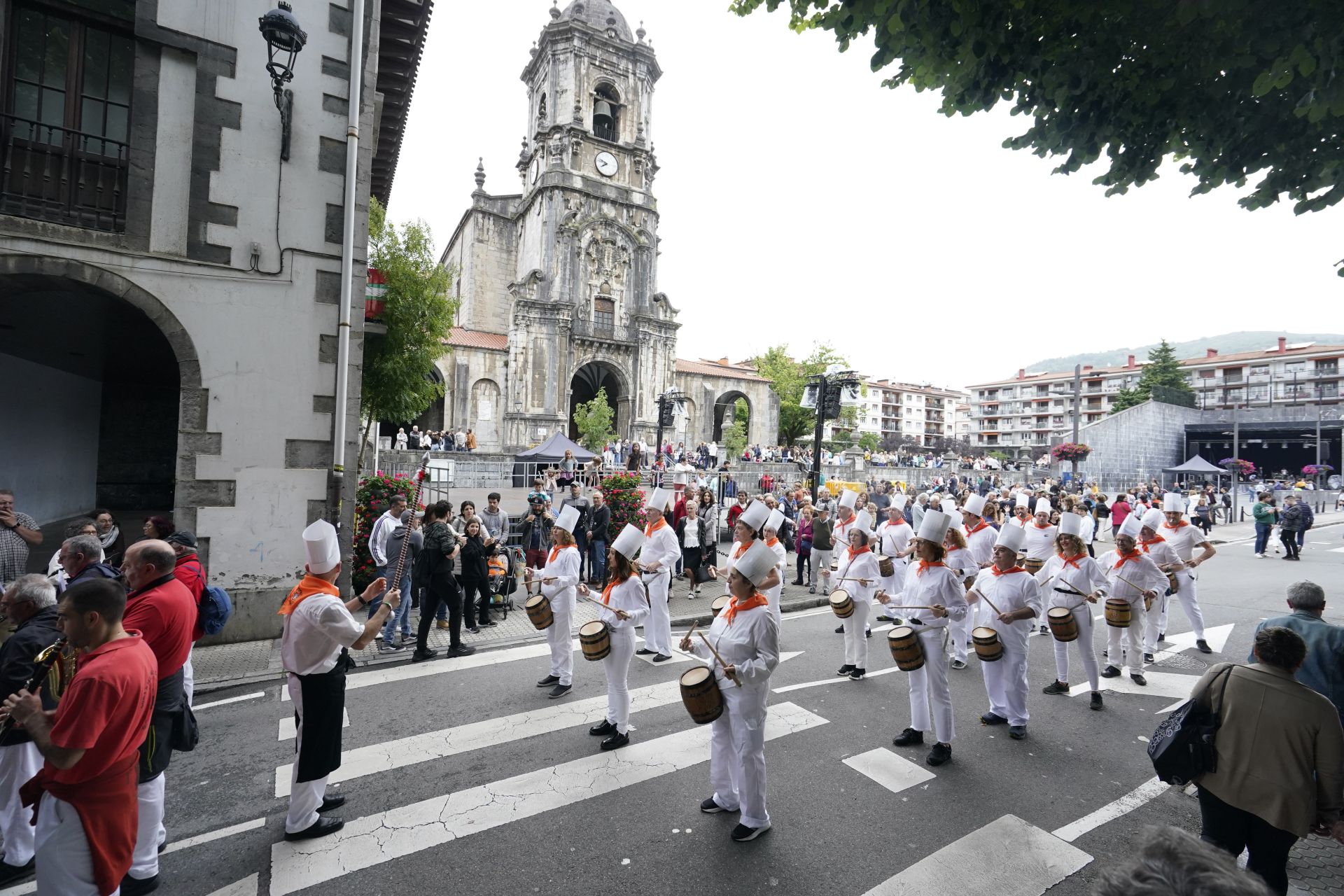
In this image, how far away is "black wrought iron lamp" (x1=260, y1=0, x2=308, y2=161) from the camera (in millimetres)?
7668

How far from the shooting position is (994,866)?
406 centimetres

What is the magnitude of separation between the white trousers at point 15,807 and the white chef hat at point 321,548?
2.09 m

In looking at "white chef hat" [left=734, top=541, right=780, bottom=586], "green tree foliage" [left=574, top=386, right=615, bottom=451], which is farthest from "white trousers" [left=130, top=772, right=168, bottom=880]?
"green tree foliage" [left=574, top=386, right=615, bottom=451]

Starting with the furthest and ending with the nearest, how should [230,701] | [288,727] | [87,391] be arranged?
[87,391] < [230,701] < [288,727]

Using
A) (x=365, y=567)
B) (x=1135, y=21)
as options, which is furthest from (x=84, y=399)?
(x=1135, y=21)

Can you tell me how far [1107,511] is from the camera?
22719mm

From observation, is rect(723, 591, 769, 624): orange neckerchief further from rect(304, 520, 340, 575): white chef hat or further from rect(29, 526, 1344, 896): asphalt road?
rect(304, 520, 340, 575): white chef hat

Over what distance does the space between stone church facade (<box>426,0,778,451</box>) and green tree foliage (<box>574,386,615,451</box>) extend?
7.77 feet

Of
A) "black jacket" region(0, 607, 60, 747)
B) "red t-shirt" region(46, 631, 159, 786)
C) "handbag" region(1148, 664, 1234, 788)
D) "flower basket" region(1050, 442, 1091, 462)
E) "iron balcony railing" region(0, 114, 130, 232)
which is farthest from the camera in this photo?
"flower basket" region(1050, 442, 1091, 462)

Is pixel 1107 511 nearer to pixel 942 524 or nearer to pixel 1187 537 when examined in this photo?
pixel 1187 537

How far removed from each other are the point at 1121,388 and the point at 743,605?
10022cm

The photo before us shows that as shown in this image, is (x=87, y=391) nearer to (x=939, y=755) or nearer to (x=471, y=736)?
(x=471, y=736)

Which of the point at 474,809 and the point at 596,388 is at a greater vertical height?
the point at 596,388

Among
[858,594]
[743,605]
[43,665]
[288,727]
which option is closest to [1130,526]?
[858,594]
